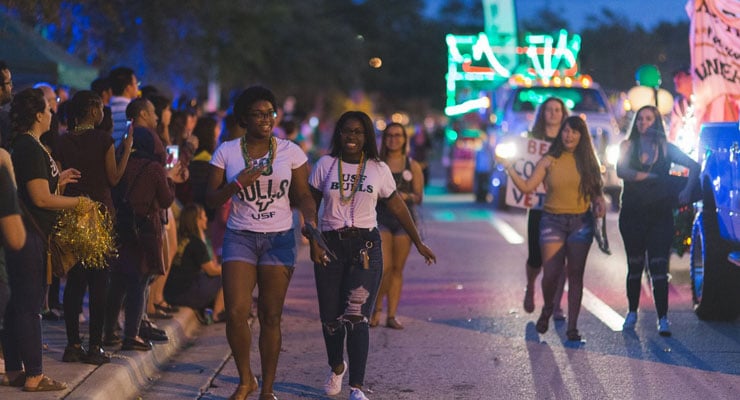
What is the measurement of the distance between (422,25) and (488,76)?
41.5 meters

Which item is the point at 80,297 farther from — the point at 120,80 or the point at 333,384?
the point at 120,80

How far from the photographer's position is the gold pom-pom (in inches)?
280

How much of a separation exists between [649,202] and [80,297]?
459cm

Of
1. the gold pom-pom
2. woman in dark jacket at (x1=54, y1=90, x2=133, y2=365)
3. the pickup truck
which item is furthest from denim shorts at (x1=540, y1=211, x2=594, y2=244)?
the gold pom-pom

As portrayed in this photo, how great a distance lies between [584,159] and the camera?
9.70 meters

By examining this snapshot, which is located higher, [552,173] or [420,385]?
[552,173]

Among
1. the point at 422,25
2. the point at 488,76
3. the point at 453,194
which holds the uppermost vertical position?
the point at 422,25

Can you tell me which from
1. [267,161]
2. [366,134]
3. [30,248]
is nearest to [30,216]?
[30,248]

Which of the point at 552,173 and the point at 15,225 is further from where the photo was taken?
the point at 552,173

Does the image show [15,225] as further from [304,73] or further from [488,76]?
[304,73]

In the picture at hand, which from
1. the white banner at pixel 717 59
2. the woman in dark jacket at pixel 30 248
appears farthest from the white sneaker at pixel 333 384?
the white banner at pixel 717 59

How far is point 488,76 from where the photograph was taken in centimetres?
2975

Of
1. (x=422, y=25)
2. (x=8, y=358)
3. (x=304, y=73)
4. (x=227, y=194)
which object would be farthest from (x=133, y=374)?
(x=422, y=25)

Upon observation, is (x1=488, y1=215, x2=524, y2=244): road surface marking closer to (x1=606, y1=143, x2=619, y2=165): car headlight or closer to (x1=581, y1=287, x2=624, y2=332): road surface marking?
(x1=606, y1=143, x2=619, y2=165): car headlight
